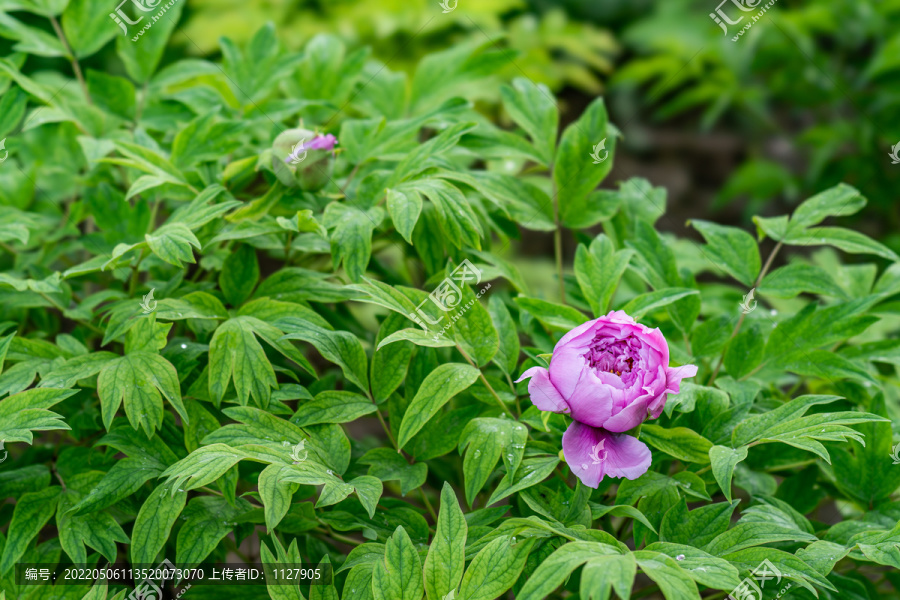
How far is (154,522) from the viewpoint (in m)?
0.85

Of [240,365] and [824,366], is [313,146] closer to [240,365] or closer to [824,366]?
[240,365]

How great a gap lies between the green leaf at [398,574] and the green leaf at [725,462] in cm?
31

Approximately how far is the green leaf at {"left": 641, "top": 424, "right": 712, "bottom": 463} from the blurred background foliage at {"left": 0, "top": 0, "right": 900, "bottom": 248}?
Answer: 5.20 ft

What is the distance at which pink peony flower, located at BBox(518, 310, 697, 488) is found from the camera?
0.80m

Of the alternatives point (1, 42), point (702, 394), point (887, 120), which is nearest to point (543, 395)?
point (702, 394)

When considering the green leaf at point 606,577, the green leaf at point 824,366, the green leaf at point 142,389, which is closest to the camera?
the green leaf at point 606,577

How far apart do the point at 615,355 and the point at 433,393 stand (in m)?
0.20

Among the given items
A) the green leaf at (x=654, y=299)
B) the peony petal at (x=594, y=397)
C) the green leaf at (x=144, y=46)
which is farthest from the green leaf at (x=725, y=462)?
the green leaf at (x=144, y=46)

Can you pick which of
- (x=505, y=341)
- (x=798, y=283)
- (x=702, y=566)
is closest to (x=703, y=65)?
(x=798, y=283)

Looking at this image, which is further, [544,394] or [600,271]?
[600,271]

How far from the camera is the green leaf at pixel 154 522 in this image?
84 centimetres

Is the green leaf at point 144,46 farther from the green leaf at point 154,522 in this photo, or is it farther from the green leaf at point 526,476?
the green leaf at point 526,476

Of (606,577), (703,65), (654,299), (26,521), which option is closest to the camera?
(606,577)

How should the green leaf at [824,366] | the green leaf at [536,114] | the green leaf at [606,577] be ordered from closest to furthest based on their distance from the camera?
the green leaf at [606,577], the green leaf at [824,366], the green leaf at [536,114]
